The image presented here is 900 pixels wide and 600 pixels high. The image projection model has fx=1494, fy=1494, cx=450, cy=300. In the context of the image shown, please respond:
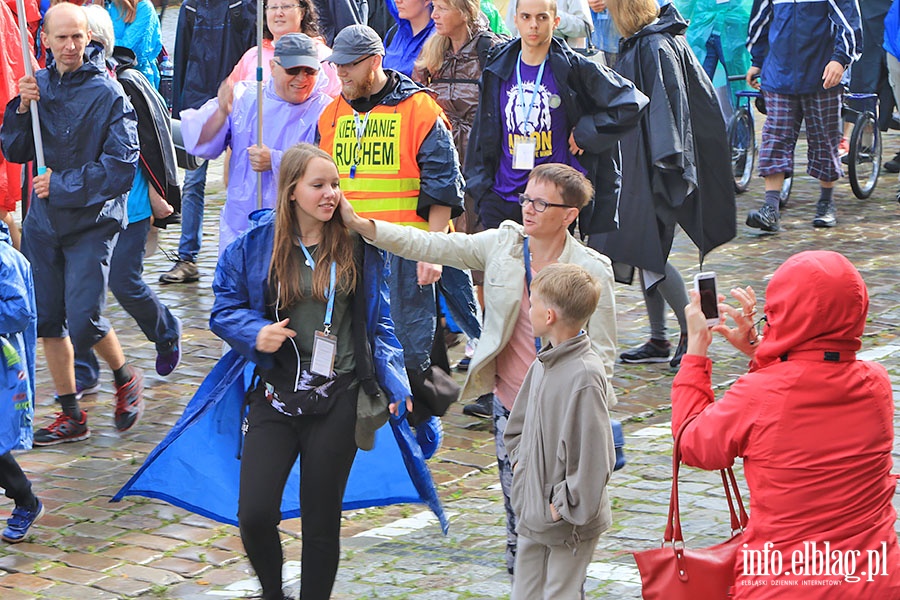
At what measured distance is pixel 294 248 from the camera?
553 cm

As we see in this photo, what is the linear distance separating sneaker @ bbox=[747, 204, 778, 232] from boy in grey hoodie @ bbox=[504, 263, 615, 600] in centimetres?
747

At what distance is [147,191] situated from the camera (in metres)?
8.57

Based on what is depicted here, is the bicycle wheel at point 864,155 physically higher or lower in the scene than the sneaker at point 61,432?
higher

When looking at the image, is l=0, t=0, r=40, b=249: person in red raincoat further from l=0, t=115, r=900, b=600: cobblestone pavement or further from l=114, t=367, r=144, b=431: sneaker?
l=114, t=367, r=144, b=431: sneaker

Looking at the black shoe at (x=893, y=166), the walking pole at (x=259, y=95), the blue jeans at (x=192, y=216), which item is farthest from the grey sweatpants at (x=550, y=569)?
the black shoe at (x=893, y=166)

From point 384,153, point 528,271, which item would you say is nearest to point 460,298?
point 384,153

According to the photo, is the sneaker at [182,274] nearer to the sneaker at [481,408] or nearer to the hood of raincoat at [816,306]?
the sneaker at [481,408]

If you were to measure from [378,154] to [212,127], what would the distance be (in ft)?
4.13

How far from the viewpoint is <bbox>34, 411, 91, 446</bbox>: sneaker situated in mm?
7945

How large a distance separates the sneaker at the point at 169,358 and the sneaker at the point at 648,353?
2.70 metres

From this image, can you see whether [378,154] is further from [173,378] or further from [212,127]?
[173,378]

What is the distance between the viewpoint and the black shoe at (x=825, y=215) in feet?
41.6

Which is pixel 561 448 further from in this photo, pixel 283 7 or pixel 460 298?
pixel 283 7

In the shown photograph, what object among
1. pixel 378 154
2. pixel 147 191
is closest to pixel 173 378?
pixel 147 191
